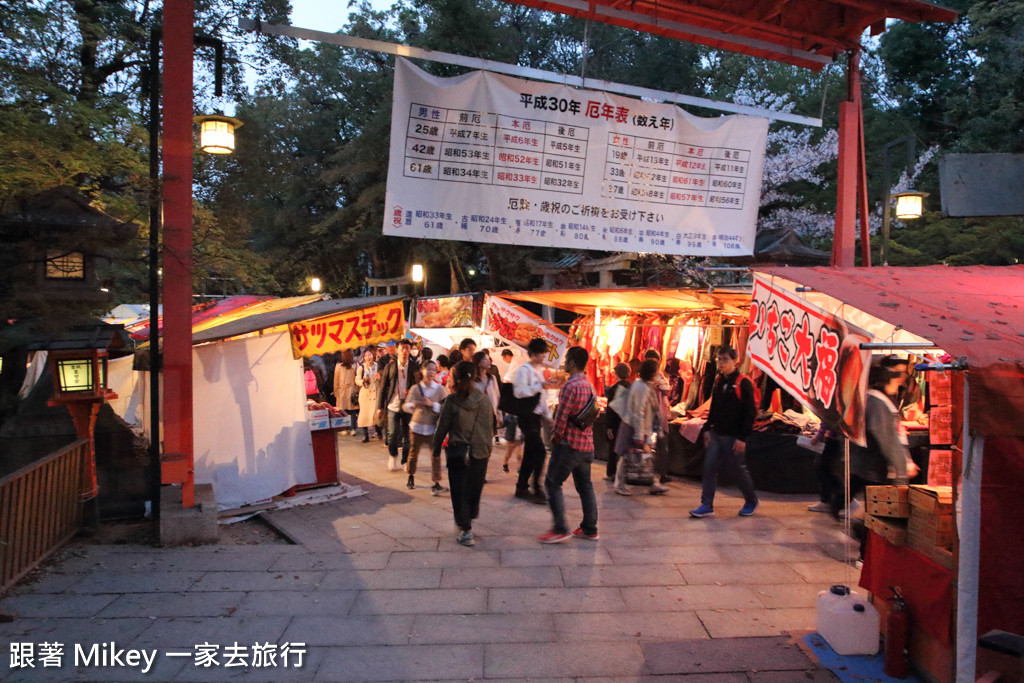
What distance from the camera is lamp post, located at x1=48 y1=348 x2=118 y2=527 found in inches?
295

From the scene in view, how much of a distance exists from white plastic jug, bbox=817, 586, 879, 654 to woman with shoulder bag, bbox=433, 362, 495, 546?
3.53m

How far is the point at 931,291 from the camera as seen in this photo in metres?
4.96

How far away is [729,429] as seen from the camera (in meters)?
8.17

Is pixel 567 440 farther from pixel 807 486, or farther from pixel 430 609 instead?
pixel 807 486

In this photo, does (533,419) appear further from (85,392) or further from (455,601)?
(85,392)

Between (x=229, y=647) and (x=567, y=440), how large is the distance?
141 inches

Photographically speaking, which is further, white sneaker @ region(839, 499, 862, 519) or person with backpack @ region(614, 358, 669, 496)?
person with backpack @ region(614, 358, 669, 496)

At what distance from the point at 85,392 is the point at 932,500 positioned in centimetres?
780

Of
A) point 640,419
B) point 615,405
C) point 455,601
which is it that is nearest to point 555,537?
point 455,601

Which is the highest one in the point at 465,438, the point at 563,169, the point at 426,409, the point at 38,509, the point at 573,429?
the point at 563,169

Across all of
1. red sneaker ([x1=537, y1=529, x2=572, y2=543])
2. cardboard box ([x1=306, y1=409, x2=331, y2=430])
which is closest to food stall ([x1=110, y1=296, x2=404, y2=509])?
cardboard box ([x1=306, y1=409, x2=331, y2=430])

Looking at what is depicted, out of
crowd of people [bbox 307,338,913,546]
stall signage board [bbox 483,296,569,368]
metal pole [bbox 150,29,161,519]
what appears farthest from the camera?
stall signage board [bbox 483,296,569,368]

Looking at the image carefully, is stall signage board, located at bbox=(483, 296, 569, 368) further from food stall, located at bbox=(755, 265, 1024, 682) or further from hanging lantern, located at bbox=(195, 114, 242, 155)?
food stall, located at bbox=(755, 265, 1024, 682)

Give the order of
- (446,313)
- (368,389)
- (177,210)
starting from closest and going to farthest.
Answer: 1. (177,210)
2. (368,389)
3. (446,313)
